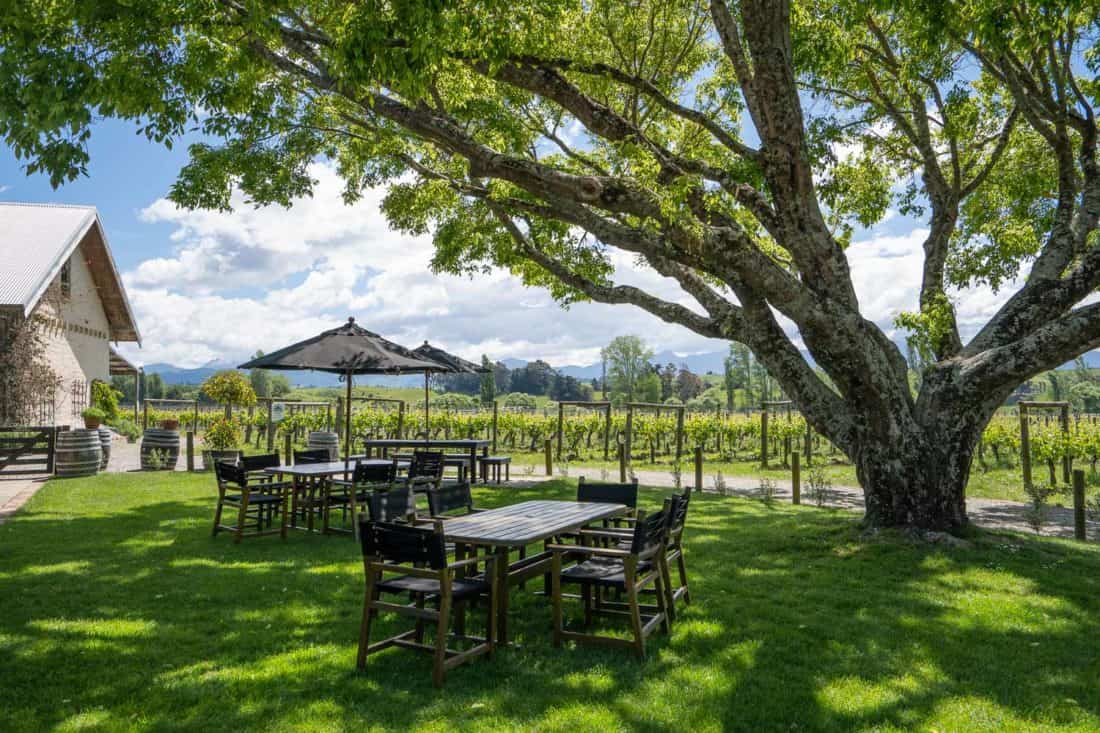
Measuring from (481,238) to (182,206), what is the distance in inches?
189

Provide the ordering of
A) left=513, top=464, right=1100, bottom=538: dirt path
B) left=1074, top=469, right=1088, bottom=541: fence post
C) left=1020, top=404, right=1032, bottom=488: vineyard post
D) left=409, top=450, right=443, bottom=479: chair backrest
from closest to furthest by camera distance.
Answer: left=1074, top=469, right=1088, bottom=541: fence post
left=409, top=450, right=443, bottom=479: chair backrest
left=513, top=464, right=1100, bottom=538: dirt path
left=1020, top=404, right=1032, bottom=488: vineyard post

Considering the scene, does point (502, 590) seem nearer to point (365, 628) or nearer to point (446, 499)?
point (365, 628)

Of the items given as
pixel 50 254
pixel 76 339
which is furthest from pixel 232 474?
pixel 76 339

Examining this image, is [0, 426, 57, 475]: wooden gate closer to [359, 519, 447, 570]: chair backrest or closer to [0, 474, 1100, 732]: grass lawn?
[0, 474, 1100, 732]: grass lawn

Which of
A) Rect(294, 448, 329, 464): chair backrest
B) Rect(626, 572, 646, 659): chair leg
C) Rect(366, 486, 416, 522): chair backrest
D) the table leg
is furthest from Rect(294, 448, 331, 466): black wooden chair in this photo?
Rect(626, 572, 646, 659): chair leg

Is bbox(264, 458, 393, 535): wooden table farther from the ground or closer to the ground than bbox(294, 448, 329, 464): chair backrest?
closer to the ground

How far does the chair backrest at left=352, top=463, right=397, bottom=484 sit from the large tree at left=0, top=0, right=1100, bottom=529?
350cm

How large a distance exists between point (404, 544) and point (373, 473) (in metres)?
4.60

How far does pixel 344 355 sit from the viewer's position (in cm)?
1129

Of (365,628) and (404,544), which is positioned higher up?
(404,544)

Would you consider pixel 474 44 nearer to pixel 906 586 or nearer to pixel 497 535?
pixel 497 535

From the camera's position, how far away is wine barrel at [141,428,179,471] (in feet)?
53.4

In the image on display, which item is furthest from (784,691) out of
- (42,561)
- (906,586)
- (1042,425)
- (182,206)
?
(1042,425)

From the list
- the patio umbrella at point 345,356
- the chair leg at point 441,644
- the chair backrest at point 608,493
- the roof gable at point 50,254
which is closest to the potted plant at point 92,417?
the roof gable at point 50,254
